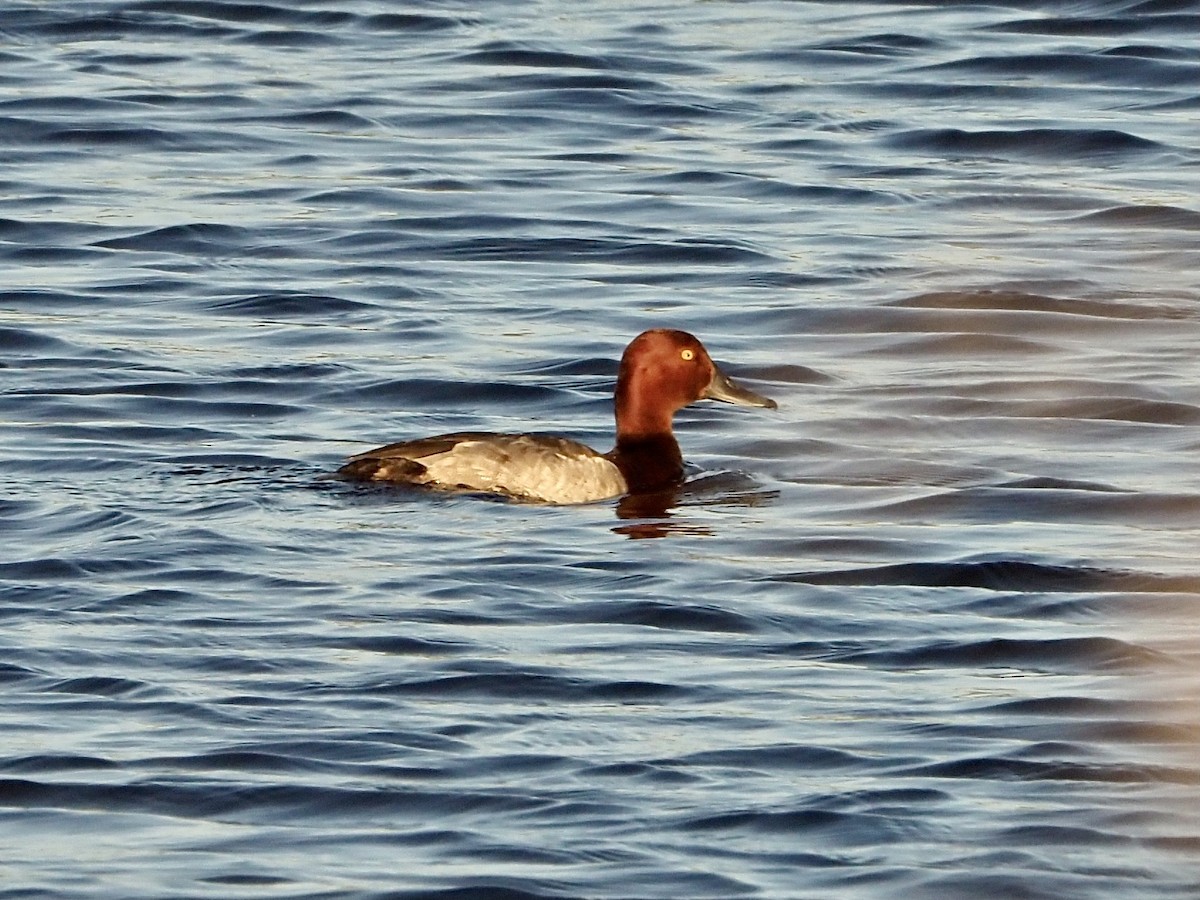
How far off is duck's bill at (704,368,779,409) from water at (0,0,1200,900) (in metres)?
0.18

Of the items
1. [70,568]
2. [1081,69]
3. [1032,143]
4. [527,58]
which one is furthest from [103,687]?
[1081,69]

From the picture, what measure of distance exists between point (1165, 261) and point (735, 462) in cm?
436

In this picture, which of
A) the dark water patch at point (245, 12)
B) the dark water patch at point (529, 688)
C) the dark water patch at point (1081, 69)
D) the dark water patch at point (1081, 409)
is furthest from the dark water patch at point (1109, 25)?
the dark water patch at point (529, 688)

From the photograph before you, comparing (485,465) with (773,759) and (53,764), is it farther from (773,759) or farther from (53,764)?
(53,764)

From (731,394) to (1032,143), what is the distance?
6.85m

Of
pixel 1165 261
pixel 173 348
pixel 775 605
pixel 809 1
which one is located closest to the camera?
pixel 775 605

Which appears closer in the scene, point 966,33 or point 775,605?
point 775,605

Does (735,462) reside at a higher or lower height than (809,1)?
lower

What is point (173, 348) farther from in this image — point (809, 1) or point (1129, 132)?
point (809, 1)

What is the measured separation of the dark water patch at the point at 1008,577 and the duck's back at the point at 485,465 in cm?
160

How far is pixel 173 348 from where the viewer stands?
13.8 m

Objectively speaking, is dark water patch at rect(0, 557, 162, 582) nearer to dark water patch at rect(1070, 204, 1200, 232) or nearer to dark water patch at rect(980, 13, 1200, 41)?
dark water patch at rect(1070, 204, 1200, 232)

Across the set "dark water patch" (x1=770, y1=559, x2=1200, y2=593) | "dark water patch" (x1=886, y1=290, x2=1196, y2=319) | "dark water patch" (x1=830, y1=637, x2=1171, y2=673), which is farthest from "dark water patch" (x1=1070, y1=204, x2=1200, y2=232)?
"dark water patch" (x1=830, y1=637, x2=1171, y2=673)

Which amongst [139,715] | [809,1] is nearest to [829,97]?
[809,1]
